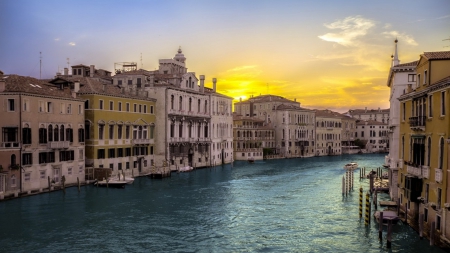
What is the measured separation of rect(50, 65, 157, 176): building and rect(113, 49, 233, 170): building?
2.33ft

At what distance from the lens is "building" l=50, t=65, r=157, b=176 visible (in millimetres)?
25953

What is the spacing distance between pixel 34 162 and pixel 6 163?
5.64 ft

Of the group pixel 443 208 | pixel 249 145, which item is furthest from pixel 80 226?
pixel 249 145

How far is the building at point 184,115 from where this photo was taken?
109 ft

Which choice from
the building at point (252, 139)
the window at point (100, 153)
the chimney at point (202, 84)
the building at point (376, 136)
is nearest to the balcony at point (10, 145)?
the window at point (100, 153)

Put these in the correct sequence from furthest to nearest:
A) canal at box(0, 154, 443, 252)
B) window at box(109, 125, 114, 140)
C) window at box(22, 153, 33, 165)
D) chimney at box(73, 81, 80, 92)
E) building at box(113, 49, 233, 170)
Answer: building at box(113, 49, 233, 170) < window at box(109, 125, 114, 140) < chimney at box(73, 81, 80, 92) < window at box(22, 153, 33, 165) < canal at box(0, 154, 443, 252)

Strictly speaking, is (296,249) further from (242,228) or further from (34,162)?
(34,162)

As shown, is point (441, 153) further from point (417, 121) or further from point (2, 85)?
point (2, 85)

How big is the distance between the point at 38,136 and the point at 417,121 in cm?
1639

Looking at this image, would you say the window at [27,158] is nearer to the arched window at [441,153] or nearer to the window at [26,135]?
the window at [26,135]

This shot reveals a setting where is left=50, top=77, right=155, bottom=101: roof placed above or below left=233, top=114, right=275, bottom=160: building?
above

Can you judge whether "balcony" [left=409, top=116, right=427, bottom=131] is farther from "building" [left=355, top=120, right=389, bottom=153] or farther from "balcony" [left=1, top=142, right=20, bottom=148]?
"building" [left=355, top=120, right=389, bottom=153]

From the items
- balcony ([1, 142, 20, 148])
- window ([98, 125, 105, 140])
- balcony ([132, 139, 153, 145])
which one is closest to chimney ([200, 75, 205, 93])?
balcony ([132, 139, 153, 145])

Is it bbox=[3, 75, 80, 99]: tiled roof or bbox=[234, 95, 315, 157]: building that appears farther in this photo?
bbox=[234, 95, 315, 157]: building
